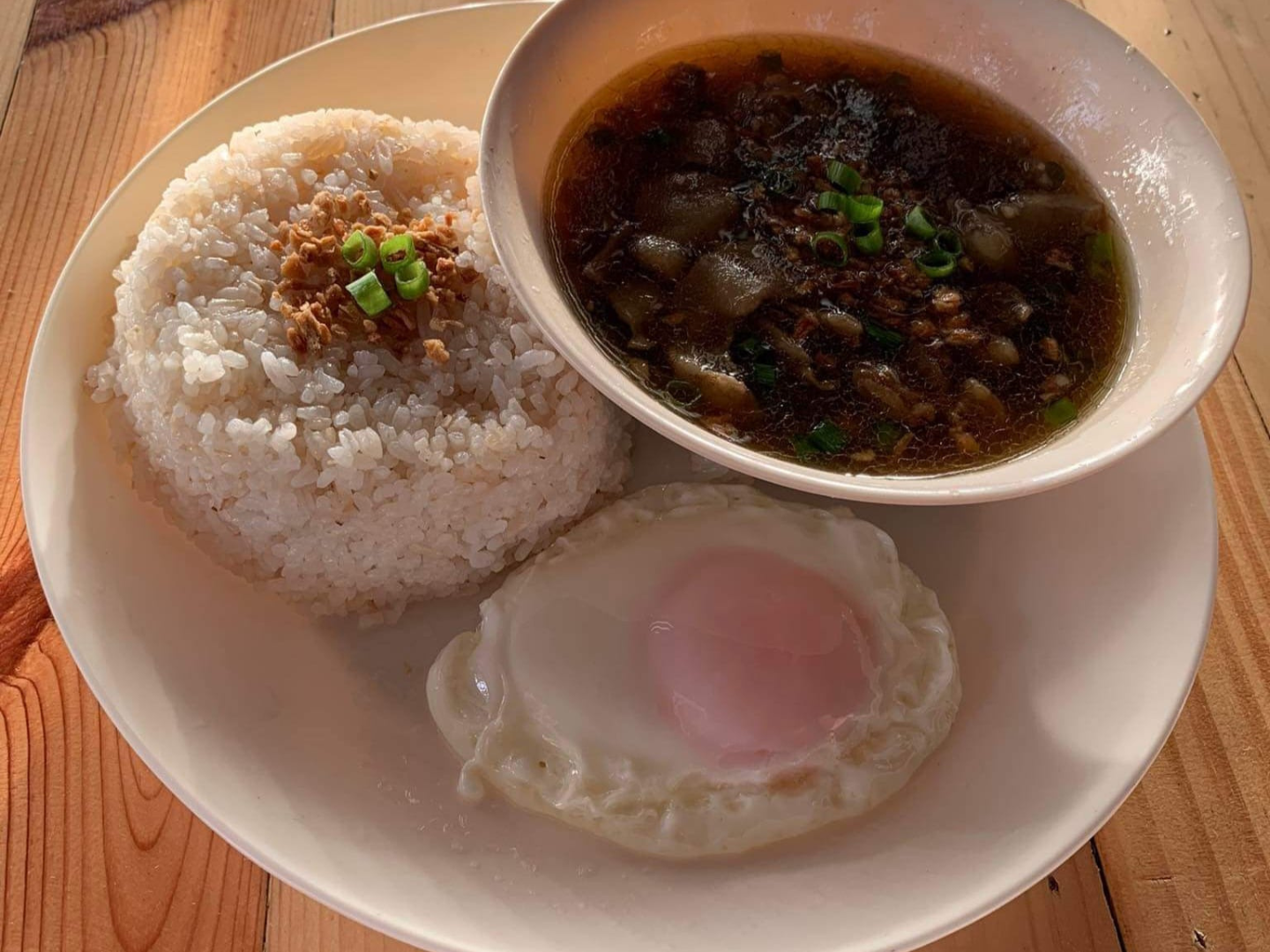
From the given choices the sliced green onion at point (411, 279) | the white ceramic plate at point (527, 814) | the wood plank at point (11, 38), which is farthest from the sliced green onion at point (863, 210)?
the wood plank at point (11, 38)

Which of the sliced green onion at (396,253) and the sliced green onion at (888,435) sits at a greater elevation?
the sliced green onion at (396,253)

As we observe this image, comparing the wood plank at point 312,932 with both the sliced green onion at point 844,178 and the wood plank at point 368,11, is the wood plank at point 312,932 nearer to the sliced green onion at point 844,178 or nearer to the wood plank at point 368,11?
the sliced green onion at point 844,178

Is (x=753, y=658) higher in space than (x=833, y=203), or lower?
lower

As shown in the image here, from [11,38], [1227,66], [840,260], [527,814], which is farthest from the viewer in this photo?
[1227,66]

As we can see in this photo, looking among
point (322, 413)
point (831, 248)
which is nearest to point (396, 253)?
point (322, 413)

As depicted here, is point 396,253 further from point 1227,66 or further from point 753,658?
point 1227,66

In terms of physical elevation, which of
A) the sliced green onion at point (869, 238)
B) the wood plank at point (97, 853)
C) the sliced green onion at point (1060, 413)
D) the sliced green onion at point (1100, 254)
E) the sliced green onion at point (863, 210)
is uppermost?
the sliced green onion at point (863, 210)
